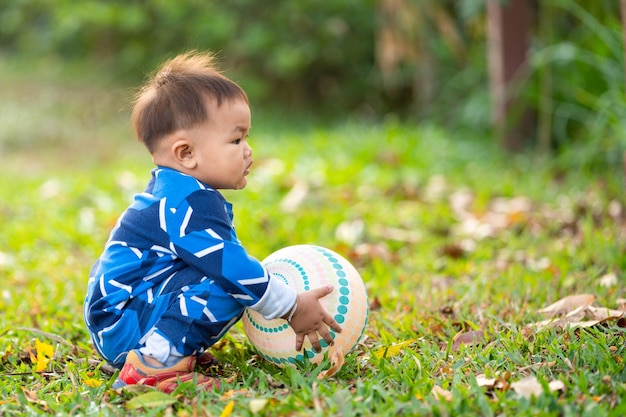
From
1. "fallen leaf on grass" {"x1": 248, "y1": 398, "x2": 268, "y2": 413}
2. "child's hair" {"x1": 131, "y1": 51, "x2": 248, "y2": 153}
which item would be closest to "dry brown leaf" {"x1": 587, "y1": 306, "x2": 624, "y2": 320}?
"fallen leaf on grass" {"x1": 248, "y1": 398, "x2": 268, "y2": 413}

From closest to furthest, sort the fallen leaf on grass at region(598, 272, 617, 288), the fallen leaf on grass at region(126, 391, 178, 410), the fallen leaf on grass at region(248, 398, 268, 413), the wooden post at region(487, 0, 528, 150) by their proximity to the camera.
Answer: the fallen leaf on grass at region(248, 398, 268, 413), the fallen leaf on grass at region(126, 391, 178, 410), the fallen leaf on grass at region(598, 272, 617, 288), the wooden post at region(487, 0, 528, 150)

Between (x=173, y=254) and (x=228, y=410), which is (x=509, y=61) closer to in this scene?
(x=173, y=254)

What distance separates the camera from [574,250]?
13.7 ft

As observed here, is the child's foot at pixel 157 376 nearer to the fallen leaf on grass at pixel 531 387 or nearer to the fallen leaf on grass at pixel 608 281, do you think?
the fallen leaf on grass at pixel 531 387

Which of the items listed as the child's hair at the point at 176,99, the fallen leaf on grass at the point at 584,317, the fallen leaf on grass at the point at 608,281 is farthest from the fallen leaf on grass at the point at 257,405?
the fallen leaf on grass at the point at 608,281

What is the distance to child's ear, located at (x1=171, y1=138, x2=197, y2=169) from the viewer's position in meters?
2.50

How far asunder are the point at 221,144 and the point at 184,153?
12 cm

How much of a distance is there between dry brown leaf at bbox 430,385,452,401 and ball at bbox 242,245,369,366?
1.41 feet

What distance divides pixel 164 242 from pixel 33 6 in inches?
466

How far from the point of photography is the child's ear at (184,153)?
8.19ft

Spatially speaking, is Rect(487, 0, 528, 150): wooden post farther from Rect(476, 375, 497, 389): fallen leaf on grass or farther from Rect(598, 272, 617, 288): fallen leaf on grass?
Rect(476, 375, 497, 389): fallen leaf on grass

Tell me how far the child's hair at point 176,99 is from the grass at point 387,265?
80 cm

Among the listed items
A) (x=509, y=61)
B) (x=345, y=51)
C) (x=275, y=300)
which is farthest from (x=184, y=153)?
(x=345, y=51)

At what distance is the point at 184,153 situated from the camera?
2.52m
